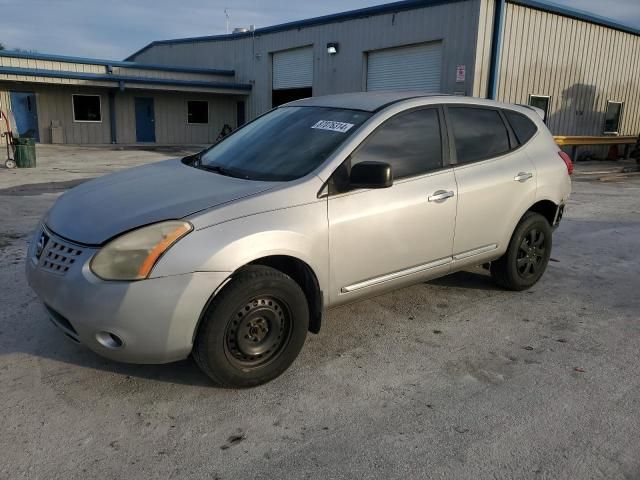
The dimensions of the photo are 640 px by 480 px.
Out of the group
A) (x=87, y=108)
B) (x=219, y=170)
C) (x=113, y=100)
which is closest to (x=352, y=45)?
(x=113, y=100)

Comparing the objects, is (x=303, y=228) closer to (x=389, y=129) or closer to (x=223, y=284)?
(x=223, y=284)

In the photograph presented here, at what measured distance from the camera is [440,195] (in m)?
3.87

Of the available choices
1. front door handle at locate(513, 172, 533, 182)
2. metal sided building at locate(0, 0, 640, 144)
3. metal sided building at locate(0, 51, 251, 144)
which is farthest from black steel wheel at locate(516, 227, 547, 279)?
metal sided building at locate(0, 51, 251, 144)

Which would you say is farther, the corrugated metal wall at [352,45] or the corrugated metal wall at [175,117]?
the corrugated metal wall at [175,117]

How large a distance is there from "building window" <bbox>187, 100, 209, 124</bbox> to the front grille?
2541 cm

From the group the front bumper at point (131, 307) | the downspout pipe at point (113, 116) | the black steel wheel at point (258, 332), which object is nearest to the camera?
the front bumper at point (131, 307)

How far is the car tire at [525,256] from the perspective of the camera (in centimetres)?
467

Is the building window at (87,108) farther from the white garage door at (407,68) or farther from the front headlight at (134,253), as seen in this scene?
the front headlight at (134,253)

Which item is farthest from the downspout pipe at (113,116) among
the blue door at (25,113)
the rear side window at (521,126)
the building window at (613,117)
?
the rear side window at (521,126)

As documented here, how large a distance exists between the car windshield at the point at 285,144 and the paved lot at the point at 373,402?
1.28m

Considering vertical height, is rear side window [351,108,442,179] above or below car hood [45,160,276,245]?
above

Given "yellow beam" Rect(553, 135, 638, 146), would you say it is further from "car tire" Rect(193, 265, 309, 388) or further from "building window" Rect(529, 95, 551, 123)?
"car tire" Rect(193, 265, 309, 388)

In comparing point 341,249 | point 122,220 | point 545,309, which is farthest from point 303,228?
point 545,309

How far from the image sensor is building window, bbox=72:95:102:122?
24094 mm
